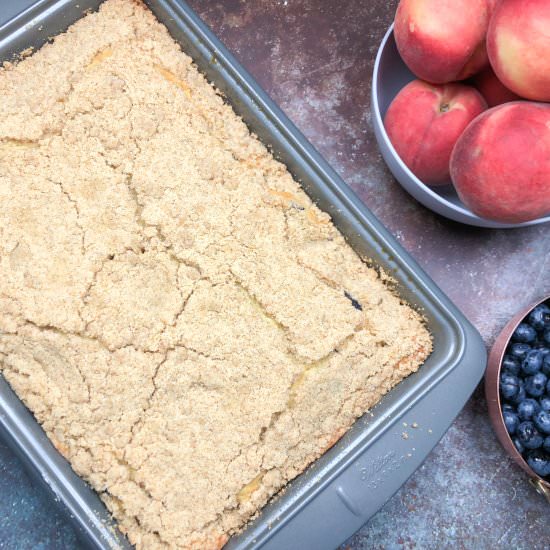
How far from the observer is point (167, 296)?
3.91 ft

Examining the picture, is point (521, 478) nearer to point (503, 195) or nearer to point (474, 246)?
point (474, 246)

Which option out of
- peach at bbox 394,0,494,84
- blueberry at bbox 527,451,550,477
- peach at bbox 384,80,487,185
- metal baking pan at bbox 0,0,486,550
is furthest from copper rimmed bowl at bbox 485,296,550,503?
peach at bbox 394,0,494,84

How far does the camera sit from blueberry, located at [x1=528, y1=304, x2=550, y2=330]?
1.34 metres

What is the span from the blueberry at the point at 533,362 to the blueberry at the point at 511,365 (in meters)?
0.02

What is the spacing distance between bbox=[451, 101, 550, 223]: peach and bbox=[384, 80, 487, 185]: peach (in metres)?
0.05

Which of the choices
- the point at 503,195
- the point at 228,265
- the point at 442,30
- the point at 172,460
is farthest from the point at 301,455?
the point at 442,30

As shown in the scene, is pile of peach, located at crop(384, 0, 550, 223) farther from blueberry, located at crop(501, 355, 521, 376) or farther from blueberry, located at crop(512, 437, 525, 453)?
blueberry, located at crop(512, 437, 525, 453)

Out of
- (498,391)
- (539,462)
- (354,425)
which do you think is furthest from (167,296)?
(539,462)

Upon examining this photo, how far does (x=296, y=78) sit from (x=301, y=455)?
79 centimetres

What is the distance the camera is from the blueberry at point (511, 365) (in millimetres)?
1340

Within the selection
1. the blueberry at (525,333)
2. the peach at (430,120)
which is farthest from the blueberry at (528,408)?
the peach at (430,120)

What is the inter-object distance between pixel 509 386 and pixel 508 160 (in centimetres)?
44

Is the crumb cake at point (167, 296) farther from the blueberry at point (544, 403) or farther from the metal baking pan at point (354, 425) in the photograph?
the blueberry at point (544, 403)

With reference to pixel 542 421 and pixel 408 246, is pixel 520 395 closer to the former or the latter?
pixel 542 421
